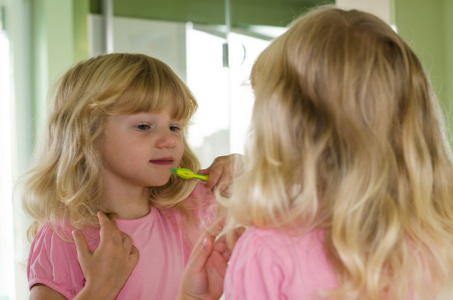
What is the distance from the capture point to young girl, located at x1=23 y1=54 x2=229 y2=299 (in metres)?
0.84

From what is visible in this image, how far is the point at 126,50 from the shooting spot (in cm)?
176

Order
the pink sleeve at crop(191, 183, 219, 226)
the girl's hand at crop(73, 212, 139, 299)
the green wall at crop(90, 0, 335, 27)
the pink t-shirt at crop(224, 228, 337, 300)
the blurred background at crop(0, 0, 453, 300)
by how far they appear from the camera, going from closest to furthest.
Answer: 1. the pink t-shirt at crop(224, 228, 337, 300)
2. the girl's hand at crop(73, 212, 139, 299)
3. the pink sleeve at crop(191, 183, 219, 226)
4. the green wall at crop(90, 0, 335, 27)
5. the blurred background at crop(0, 0, 453, 300)

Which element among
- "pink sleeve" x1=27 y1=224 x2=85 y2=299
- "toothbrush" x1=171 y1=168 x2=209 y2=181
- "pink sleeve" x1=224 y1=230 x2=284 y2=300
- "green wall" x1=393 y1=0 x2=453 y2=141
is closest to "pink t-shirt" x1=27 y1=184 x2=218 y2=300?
"pink sleeve" x1=27 y1=224 x2=85 y2=299

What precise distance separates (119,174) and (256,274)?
422 millimetres

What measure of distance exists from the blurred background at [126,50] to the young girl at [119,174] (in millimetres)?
466

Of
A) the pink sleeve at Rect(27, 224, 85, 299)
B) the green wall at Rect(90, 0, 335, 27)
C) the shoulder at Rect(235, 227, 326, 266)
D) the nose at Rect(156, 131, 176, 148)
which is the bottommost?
the pink sleeve at Rect(27, 224, 85, 299)

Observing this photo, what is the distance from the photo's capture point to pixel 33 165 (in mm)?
1001

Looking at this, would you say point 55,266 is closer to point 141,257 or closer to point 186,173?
point 141,257

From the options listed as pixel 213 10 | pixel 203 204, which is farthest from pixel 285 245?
pixel 213 10

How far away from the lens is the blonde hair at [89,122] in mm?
862

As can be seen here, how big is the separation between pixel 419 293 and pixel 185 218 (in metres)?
0.46

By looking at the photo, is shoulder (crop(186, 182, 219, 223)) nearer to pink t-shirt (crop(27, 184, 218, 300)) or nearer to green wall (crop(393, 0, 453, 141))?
pink t-shirt (crop(27, 184, 218, 300))

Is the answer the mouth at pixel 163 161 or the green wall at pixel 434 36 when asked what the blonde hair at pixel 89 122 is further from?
the green wall at pixel 434 36

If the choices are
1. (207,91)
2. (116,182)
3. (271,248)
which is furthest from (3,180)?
(271,248)
